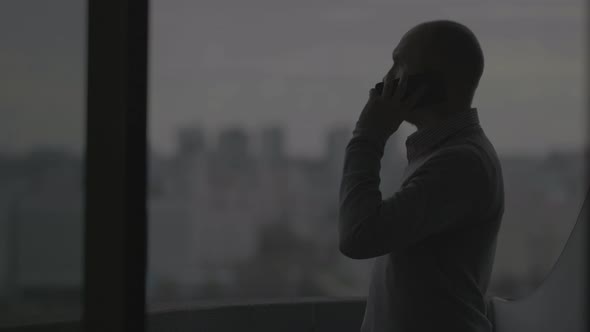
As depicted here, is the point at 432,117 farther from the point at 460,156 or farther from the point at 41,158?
the point at 41,158

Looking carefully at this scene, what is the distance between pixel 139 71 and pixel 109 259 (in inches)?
9.2

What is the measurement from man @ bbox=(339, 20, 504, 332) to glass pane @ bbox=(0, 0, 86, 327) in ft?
1.47

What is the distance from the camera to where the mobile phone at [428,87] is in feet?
4.27

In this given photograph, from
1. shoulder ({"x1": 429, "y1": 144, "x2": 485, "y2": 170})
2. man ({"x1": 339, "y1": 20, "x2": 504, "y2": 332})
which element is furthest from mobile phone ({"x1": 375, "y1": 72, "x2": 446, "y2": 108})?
shoulder ({"x1": 429, "y1": 144, "x2": 485, "y2": 170})

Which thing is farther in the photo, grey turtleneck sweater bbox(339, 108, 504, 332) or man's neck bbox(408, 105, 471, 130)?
man's neck bbox(408, 105, 471, 130)

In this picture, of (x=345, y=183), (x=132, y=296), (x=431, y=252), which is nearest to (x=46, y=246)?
(x=132, y=296)

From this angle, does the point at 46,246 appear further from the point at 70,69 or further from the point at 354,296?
the point at 354,296

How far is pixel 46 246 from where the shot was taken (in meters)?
1.08

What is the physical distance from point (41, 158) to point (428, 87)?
71 cm

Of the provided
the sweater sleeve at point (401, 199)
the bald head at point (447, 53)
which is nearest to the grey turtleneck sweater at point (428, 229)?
the sweater sleeve at point (401, 199)

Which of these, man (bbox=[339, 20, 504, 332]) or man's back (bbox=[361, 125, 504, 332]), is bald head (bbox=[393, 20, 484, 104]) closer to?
man (bbox=[339, 20, 504, 332])

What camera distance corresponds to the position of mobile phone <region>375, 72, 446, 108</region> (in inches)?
51.3

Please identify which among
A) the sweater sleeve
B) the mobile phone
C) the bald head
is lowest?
the sweater sleeve

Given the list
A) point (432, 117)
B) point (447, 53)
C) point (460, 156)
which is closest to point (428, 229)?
point (460, 156)
